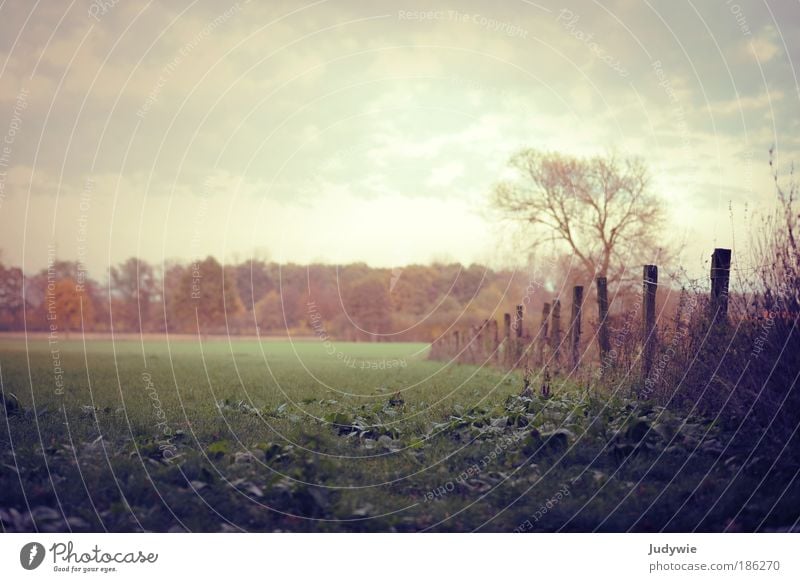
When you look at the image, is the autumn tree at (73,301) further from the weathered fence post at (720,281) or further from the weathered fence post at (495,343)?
the weathered fence post at (720,281)

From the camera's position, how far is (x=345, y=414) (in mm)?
10078

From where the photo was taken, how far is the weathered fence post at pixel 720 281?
9.52 m

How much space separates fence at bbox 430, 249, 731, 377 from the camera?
990cm

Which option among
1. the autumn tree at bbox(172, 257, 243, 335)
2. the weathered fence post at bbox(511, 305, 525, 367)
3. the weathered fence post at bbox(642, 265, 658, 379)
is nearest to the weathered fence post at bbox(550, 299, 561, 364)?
the weathered fence post at bbox(511, 305, 525, 367)

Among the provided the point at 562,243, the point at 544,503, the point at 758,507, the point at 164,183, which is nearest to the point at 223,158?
the point at 164,183

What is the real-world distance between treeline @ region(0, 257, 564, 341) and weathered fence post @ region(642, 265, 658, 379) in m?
7.87

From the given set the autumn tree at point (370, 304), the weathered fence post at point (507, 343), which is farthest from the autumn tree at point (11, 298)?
the weathered fence post at point (507, 343)

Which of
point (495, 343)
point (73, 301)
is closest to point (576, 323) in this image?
point (495, 343)

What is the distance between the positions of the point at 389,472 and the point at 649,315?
18.0 feet

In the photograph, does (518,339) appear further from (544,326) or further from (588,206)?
(588,206)

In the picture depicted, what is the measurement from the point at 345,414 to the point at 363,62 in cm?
619

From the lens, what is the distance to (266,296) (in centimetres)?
2058
